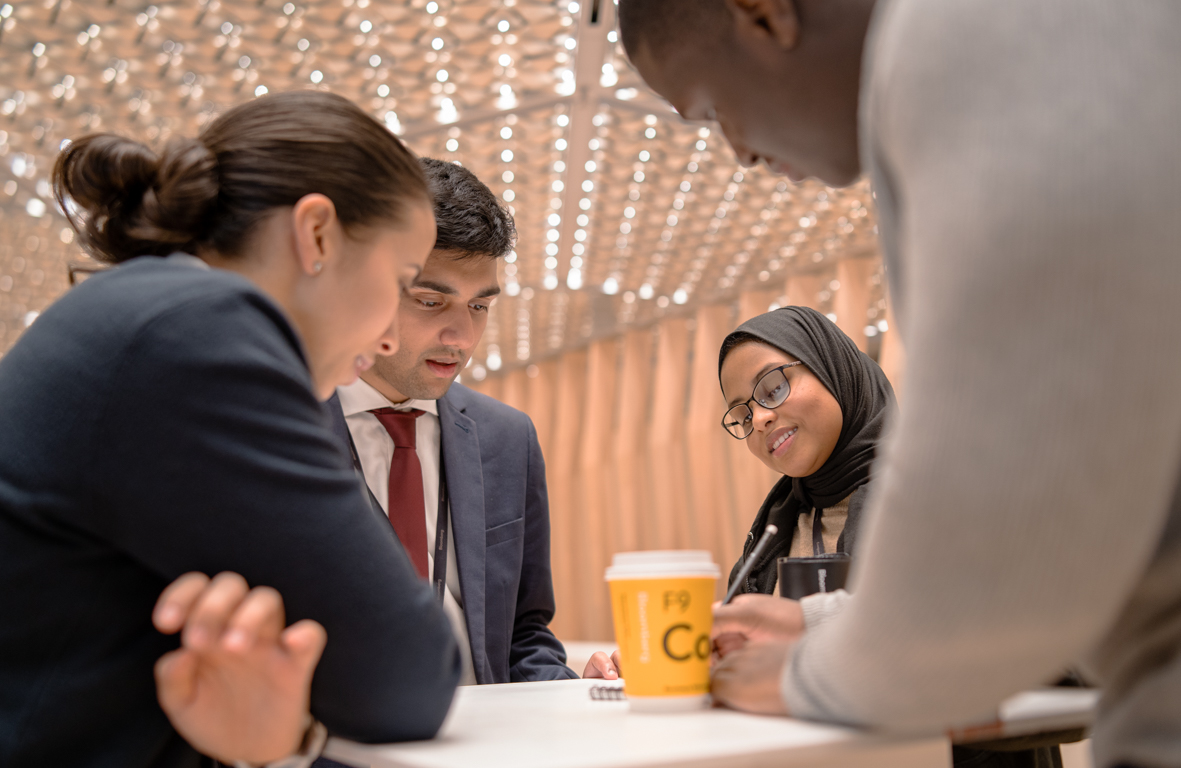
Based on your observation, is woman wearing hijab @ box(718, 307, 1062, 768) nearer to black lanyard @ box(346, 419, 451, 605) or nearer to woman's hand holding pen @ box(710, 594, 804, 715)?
black lanyard @ box(346, 419, 451, 605)

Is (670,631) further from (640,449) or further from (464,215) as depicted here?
(640,449)

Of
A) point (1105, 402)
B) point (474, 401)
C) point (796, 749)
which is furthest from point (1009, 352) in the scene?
point (474, 401)

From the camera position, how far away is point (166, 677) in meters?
0.75

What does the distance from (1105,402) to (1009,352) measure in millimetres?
65

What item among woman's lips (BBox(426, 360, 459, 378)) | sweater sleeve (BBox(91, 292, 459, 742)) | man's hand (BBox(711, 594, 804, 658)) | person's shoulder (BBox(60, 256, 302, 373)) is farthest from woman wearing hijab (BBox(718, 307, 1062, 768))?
person's shoulder (BBox(60, 256, 302, 373))

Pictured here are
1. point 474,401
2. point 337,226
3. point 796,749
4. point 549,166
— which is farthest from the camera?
point 549,166

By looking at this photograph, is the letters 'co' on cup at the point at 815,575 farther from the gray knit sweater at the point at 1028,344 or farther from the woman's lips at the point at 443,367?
the woman's lips at the point at 443,367

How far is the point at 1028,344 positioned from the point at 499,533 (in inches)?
65.7

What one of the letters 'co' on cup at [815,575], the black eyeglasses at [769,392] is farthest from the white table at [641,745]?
the black eyeglasses at [769,392]

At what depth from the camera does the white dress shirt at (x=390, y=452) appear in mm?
1955

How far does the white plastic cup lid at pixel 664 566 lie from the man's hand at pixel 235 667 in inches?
12.5

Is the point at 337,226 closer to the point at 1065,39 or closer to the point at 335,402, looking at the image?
the point at 1065,39

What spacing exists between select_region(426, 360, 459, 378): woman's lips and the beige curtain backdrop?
3141 mm

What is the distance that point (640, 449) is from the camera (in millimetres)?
6258
